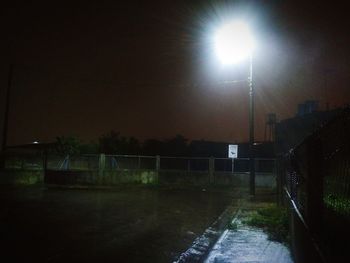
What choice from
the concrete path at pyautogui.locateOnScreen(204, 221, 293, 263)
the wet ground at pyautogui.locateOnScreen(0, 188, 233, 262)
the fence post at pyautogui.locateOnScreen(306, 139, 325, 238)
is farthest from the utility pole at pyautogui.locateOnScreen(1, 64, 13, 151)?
the fence post at pyautogui.locateOnScreen(306, 139, 325, 238)

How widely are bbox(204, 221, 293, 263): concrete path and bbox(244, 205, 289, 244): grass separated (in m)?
0.29

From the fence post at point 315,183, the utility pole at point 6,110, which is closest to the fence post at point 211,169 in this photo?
the utility pole at point 6,110

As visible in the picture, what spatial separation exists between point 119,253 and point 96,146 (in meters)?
43.5

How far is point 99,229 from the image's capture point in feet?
37.2

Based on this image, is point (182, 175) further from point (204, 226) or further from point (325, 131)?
point (325, 131)

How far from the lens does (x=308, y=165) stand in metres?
5.61

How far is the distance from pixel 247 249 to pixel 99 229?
4.21 m

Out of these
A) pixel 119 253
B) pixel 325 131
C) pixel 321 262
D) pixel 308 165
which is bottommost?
pixel 119 253

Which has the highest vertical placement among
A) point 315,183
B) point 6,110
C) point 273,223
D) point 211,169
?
point 6,110

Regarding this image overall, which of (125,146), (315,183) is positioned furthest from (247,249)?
(125,146)

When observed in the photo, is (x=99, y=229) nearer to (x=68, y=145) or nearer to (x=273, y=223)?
(x=273, y=223)

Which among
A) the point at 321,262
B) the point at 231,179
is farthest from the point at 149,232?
the point at 231,179

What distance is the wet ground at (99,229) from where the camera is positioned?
334 inches

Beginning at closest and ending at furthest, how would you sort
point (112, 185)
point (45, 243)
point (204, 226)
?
point (45, 243)
point (204, 226)
point (112, 185)
